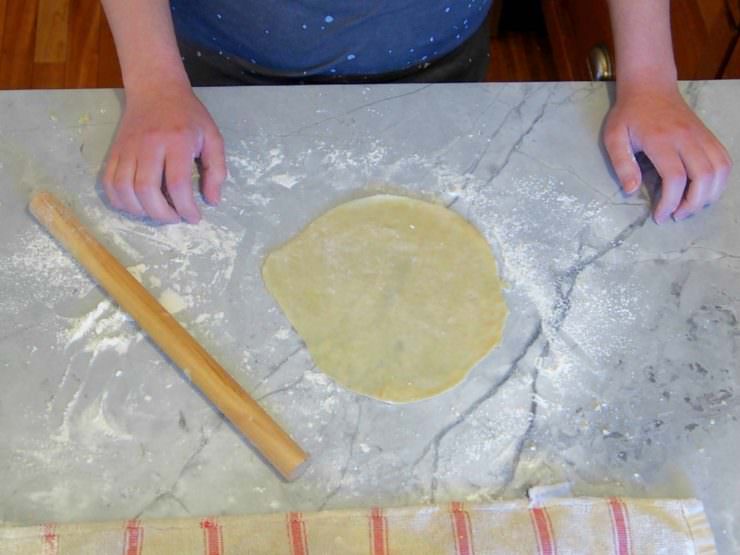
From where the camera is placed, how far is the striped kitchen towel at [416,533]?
2.00 ft

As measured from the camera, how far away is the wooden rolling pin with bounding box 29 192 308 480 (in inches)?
25.1

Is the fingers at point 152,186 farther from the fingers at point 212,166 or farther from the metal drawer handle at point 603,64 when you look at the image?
the metal drawer handle at point 603,64

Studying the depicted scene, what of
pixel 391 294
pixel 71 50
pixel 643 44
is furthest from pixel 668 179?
pixel 71 50

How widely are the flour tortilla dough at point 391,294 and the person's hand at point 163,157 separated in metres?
0.10

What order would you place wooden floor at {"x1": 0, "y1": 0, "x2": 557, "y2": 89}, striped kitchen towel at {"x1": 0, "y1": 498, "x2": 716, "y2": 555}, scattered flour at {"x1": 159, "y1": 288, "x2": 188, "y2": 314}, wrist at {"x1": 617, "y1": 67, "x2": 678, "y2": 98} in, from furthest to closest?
wooden floor at {"x1": 0, "y1": 0, "x2": 557, "y2": 89} < wrist at {"x1": 617, "y1": 67, "x2": 678, "y2": 98} < scattered flour at {"x1": 159, "y1": 288, "x2": 188, "y2": 314} < striped kitchen towel at {"x1": 0, "y1": 498, "x2": 716, "y2": 555}

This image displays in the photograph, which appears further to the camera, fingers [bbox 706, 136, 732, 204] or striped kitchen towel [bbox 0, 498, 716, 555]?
fingers [bbox 706, 136, 732, 204]

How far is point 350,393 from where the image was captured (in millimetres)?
686

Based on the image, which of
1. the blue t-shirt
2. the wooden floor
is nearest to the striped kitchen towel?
the blue t-shirt

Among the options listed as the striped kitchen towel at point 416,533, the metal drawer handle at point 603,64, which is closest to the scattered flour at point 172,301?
the striped kitchen towel at point 416,533

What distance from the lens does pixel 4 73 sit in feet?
5.43

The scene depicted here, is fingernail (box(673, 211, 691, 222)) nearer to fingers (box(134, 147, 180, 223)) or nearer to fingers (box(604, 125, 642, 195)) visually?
fingers (box(604, 125, 642, 195))

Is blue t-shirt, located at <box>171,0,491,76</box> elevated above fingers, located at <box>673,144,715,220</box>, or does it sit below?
above

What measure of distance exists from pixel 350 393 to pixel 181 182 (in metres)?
0.24

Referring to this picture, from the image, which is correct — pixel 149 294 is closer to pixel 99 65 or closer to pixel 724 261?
pixel 724 261
